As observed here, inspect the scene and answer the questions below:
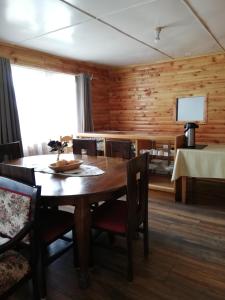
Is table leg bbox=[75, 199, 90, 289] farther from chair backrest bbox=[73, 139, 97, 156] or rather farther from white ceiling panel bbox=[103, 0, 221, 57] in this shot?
white ceiling panel bbox=[103, 0, 221, 57]

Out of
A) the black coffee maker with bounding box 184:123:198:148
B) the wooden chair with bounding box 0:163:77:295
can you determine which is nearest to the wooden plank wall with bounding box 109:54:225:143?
the black coffee maker with bounding box 184:123:198:148

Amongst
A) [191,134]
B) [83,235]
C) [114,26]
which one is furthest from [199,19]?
[83,235]

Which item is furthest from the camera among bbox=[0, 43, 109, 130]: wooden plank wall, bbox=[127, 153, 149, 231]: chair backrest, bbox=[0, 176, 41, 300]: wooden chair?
bbox=[0, 43, 109, 130]: wooden plank wall

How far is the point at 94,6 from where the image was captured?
87.0 inches

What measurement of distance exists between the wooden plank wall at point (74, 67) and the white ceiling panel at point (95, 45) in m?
0.16

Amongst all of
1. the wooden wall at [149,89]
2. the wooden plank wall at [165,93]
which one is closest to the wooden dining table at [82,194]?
the wooden wall at [149,89]

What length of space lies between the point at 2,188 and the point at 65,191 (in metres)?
0.41

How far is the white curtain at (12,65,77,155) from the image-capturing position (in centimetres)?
354

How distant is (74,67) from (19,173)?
10.4 feet

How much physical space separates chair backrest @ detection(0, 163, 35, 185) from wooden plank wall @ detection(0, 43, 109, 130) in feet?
7.16

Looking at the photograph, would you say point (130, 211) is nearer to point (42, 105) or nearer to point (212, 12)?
point (212, 12)

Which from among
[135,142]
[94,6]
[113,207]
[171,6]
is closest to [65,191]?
[113,207]

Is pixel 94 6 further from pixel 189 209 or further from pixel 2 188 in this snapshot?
pixel 189 209

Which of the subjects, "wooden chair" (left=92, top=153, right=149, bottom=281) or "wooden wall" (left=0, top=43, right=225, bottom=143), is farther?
"wooden wall" (left=0, top=43, right=225, bottom=143)
